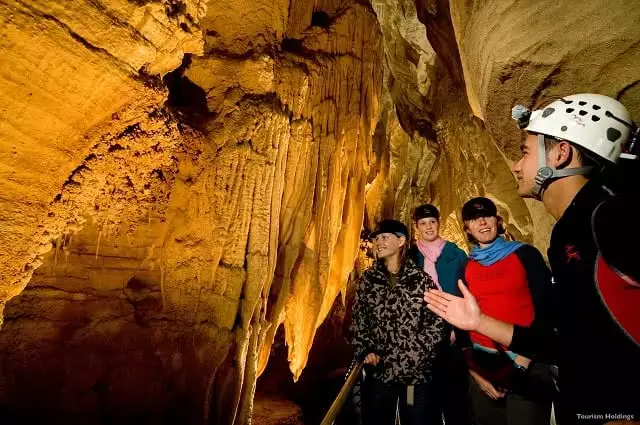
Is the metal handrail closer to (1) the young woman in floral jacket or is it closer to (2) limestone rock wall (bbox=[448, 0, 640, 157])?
(1) the young woman in floral jacket

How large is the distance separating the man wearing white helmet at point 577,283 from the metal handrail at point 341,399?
0.66 m

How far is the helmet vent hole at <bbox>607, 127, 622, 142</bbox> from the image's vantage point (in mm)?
1350

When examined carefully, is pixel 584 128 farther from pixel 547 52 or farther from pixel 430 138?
pixel 430 138

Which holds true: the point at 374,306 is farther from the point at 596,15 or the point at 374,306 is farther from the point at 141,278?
the point at 596,15

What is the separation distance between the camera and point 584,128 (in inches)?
55.1

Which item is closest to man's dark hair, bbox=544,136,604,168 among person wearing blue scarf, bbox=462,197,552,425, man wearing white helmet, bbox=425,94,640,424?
man wearing white helmet, bbox=425,94,640,424

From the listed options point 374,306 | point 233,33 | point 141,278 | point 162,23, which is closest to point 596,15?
point 374,306

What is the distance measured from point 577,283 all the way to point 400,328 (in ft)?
4.42

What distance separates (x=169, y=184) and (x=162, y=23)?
1762mm

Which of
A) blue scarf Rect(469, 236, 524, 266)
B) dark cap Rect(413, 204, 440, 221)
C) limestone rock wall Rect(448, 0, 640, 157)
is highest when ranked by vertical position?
limestone rock wall Rect(448, 0, 640, 157)

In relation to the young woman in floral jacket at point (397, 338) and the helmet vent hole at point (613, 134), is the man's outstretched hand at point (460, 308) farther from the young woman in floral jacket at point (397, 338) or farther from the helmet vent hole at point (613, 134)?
the young woman in floral jacket at point (397, 338)

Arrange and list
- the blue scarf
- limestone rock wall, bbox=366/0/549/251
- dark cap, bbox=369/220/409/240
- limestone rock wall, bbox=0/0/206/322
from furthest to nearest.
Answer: limestone rock wall, bbox=366/0/549/251 → dark cap, bbox=369/220/409/240 → the blue scarf → limestone rock wall, bbox=0/0/206/322

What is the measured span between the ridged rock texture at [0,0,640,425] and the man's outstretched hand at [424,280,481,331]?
5.07 ft

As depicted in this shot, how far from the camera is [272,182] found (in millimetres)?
3457
